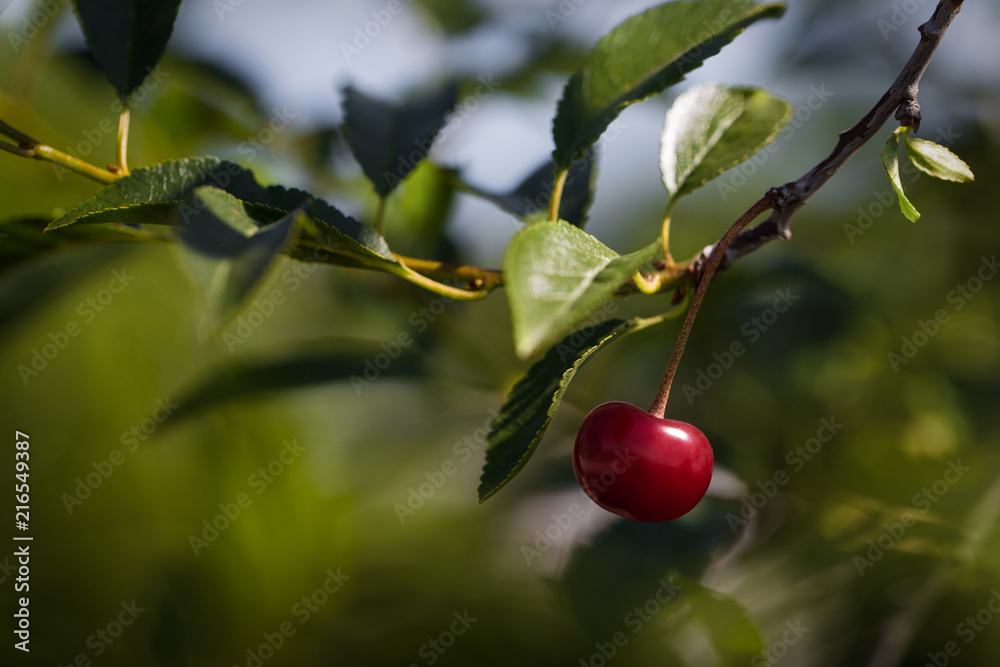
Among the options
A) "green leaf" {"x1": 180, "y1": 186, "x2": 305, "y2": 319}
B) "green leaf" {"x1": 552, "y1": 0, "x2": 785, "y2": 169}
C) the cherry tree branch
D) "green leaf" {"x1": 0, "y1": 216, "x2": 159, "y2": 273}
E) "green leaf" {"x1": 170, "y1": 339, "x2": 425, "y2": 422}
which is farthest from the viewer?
"green leaf" {"x1": 170, "y1": 339, "x2": 425, "y2": 422}

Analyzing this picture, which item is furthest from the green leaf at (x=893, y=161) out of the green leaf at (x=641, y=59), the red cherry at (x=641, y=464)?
the red cherry at (x=641, y=464)

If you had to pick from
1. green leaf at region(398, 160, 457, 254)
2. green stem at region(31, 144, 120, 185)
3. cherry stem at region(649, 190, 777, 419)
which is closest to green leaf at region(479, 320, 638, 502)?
cherry stem at region(649, 190, 777, 419)

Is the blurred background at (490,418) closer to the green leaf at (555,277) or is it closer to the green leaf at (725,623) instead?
the green leaf at (725,623)

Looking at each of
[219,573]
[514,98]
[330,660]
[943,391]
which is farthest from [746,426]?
[219,573]

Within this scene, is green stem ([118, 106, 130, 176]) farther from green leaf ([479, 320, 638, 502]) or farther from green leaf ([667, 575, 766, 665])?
green leaf ([667, 575, 766, 665])

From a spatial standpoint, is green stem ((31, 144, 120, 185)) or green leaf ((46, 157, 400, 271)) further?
green stem ((31, 144, 120, 185))

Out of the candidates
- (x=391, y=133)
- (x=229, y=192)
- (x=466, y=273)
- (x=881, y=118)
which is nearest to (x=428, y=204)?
(x=391, y=133)

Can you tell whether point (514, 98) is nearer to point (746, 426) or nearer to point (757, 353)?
point (757, 353)
